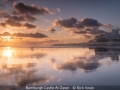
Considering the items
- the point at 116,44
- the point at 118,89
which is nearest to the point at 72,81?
the point at 118,89

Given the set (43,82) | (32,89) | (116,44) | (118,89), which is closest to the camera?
(32,89)

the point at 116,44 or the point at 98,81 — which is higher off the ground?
the point at 116,44

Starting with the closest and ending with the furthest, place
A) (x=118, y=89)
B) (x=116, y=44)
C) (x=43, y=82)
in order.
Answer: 1. (x=118, y=89)
2. (x=43, y=82)
3. (x=116, y=44)

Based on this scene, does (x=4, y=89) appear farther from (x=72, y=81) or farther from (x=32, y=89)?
(x=72, y=81)

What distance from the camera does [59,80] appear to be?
11109mm

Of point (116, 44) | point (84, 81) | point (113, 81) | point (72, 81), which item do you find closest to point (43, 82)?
point (72, 81)

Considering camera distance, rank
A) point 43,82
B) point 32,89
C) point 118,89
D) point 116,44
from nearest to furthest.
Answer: point 32,89 < point 118,89 < point 43,82 < point 116,44

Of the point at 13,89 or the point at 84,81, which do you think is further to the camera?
the point at 84,81

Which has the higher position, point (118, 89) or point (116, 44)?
point (116, 44)

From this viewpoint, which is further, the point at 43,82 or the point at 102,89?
the point at 43,82

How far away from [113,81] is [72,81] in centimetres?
272

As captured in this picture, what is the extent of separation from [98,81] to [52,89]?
4491mm

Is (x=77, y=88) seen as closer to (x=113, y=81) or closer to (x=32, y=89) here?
(x=32, y=89)

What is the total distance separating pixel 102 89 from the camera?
8.58 meters
